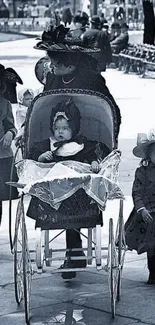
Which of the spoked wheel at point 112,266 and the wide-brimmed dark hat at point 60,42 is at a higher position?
the wide-brimmed dark hat at point 60,42

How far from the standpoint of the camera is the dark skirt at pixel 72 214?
8.28m

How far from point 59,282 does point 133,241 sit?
716 millimetres

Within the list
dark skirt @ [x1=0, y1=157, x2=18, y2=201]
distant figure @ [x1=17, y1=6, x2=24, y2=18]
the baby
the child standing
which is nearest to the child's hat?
the child standing

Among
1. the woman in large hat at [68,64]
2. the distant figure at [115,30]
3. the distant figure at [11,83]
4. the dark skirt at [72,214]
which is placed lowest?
the dark skirt at [72,214]

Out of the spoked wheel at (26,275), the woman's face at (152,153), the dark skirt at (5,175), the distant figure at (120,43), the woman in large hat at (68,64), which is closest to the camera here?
the spoked wheel at (26,275)

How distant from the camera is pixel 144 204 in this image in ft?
29.4

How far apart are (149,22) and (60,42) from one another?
86.6ft

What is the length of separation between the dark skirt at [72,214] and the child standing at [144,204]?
2.11 feet

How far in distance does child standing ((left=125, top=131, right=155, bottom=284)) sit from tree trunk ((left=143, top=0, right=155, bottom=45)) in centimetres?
2742

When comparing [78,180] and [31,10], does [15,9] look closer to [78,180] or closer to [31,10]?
[31,10]

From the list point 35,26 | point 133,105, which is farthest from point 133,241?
point 35,26

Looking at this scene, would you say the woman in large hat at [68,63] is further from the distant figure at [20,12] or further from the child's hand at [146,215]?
the distant figure at [20,12]

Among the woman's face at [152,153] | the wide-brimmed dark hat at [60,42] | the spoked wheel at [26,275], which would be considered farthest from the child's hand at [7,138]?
the spoked wheel at [26,275]

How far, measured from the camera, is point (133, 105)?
23203 millimetres
